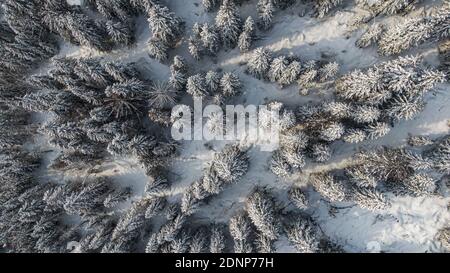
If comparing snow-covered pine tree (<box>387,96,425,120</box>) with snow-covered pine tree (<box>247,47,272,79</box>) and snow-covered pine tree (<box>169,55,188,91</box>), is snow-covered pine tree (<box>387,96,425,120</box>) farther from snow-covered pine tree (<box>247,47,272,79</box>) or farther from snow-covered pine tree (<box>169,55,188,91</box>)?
snow-covered pine tree (<box>169,55,188,91</box>)

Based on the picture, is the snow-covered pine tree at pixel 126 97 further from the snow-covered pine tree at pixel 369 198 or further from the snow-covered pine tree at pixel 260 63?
the snow-covered pine tree at pixel 369 198

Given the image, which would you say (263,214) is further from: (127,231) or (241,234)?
(127,231)

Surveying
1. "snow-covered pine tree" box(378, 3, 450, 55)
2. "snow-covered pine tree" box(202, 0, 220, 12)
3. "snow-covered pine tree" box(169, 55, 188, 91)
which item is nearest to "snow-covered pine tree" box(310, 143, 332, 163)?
"snow-covered pine tree" box(378, 3, 450, 55)

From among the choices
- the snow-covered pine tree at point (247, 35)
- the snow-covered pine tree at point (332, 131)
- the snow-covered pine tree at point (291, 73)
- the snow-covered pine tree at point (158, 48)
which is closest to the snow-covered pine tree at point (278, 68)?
the snow-covered pine tree at point (291, 73)

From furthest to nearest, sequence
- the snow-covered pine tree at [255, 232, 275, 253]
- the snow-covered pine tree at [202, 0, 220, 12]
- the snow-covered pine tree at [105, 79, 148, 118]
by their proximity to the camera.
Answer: the snow-covered pine tree at [202, 0, 220, 12] → the snow-covered pine tree at [105, 79, 148, 118] → the snow-covered pine tree at [255, 232, 275, 253]

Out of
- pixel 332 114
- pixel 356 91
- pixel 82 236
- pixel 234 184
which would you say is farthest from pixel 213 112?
pixel 82 236
